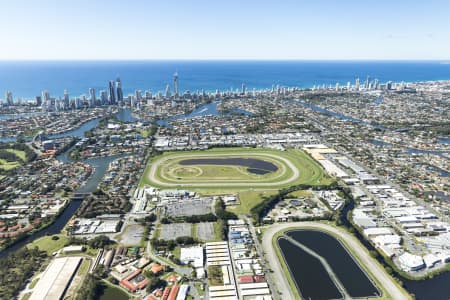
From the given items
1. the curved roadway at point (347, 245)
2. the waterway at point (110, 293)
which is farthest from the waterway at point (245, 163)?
the waterway at point (110, 293)

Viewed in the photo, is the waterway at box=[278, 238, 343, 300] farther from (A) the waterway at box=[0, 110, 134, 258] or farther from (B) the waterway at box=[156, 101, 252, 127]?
(B) the waterway at box=[156, 101, 252, 127]

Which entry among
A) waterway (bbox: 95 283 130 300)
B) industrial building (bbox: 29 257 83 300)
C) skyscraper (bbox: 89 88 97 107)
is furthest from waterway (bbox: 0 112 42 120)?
waterway (bbox: 95 283 130 300)

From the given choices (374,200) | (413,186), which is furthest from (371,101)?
(374,200)

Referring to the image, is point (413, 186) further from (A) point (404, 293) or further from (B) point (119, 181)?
(B) point (119, 181)

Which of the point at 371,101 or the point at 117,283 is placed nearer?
the point at 117,283

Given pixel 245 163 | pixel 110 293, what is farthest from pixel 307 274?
pixel 245 163

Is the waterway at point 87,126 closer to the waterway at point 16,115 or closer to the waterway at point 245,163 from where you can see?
the waterway at point 16,115
